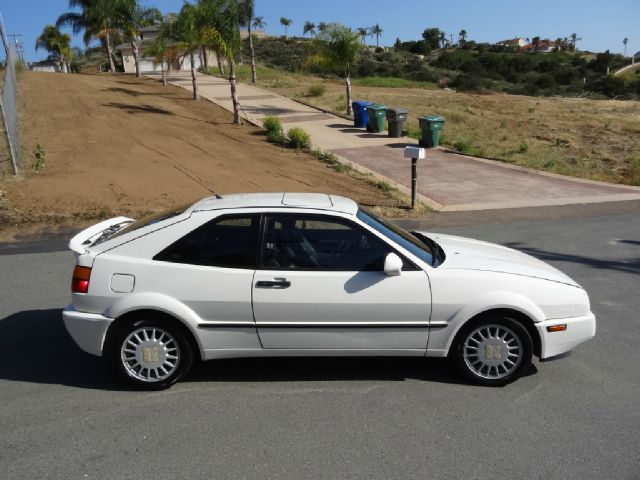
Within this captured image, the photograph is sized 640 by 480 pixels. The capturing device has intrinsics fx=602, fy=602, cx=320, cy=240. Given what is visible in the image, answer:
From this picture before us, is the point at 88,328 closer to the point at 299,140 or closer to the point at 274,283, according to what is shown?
the point at 274,283

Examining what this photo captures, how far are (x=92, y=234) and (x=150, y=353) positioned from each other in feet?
4.25

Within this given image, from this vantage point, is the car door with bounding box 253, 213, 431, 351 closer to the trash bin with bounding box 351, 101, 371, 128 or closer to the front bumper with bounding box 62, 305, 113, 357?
the front bumper with bounding box 62, 305, 113, 357

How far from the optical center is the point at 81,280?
4.55 meters

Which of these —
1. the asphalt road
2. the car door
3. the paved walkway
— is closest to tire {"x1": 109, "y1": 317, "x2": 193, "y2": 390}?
the asphalt road

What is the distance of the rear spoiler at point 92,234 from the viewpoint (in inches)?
190

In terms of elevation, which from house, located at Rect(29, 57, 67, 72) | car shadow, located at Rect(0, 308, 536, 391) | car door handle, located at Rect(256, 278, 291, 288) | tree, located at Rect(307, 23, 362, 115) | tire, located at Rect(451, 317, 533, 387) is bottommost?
car shadow, located at Rect(0, 308, 536, 391)

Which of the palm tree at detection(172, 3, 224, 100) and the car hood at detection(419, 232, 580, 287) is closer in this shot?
the car hood at detection(419, 232, 580, 287)

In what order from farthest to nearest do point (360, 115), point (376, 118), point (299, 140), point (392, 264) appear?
point (360, 115) → point (376, 118) → point (299, 140) → point (392, 264)

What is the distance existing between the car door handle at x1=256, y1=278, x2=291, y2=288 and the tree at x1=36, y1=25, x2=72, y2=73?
202 ft

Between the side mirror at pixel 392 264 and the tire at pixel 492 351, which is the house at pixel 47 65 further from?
the tire at pixel 492 351

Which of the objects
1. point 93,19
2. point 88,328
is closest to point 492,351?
point 88,328

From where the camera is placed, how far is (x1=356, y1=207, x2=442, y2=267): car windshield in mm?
4781

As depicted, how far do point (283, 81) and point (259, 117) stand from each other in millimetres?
13336

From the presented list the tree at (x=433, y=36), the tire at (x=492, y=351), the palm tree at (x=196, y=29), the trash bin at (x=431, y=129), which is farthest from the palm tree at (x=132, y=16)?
the tree at (x=433, y=36)
